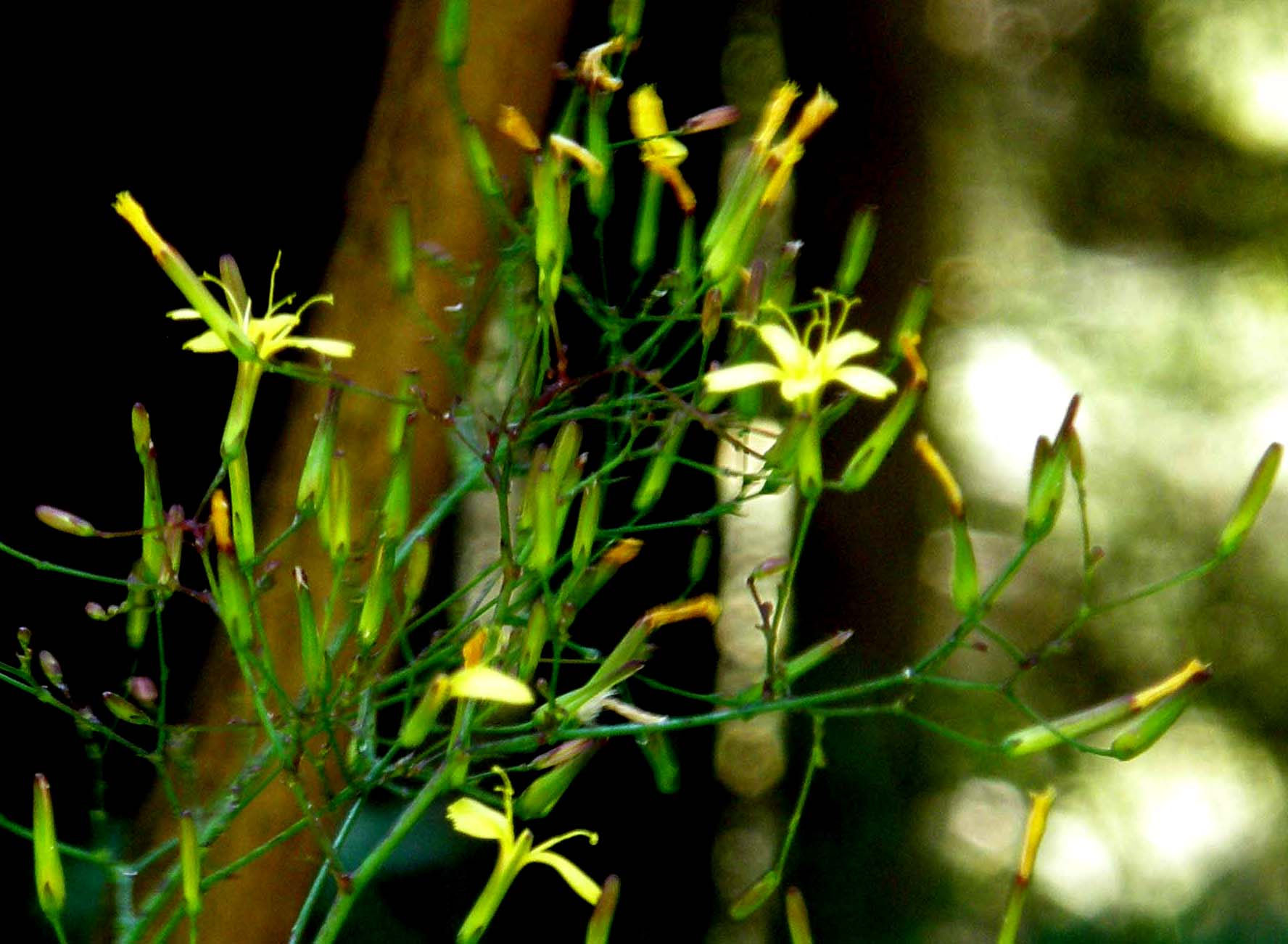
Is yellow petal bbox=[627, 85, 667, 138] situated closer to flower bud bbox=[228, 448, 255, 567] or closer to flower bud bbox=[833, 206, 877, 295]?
flower bud bbox=[833, 206, 877, 295]

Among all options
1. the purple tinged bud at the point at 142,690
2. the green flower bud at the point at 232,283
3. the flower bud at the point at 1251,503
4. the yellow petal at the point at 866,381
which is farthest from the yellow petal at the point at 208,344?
the flower bud at the point at 1251,503

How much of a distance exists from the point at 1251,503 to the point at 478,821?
0.31 meters

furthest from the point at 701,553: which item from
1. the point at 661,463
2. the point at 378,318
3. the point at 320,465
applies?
the point at 378,318

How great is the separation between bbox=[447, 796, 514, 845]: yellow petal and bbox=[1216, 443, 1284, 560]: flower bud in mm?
281

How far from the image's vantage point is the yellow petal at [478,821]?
1.52 feet

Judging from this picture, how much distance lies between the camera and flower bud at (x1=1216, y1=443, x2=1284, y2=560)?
1.75 ft

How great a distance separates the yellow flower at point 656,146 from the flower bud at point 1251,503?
234 mm

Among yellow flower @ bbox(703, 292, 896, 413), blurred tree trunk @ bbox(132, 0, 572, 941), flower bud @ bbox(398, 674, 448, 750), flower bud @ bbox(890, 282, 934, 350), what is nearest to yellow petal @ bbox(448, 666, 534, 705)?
flower bud @ bbox(398, 674, 448, 750)

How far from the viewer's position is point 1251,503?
1.83 ft

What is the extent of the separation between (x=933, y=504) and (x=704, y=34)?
63cm

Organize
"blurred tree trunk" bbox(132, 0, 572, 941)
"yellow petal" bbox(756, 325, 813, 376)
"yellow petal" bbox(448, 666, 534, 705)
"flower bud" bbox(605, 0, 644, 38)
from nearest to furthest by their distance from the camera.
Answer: "yellow petal" bbox(448, 666, 534, 705) < "yellow petal" bbox(756, 325, 813, 376) < "flower bud" bbox(605, 0, 644, 38) < "blurred tree trunk" bbox(132, 0, 572, 941)

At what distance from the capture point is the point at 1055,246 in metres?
2.12

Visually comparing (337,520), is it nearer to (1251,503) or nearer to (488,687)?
(488,687)

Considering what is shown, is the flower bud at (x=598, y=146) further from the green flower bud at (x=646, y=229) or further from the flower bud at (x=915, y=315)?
the flower bud at (x=915, y=315)
